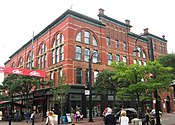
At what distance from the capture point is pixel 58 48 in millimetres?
35125

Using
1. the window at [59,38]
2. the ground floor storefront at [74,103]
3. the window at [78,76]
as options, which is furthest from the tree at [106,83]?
the window at [59,38]

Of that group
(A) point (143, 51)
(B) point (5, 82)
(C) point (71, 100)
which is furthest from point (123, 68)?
(A) point (143, 51)

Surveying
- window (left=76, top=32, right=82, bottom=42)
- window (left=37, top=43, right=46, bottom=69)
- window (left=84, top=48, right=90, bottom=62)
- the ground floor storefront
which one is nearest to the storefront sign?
the ground floor storefront

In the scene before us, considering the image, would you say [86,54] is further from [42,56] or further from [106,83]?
[42,56]

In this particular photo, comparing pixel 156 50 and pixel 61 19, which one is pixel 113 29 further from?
pixel 156 50

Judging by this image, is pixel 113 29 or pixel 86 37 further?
pixel 113 29

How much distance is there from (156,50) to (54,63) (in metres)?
23.8

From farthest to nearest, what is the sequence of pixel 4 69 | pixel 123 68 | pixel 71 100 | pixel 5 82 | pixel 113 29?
pixel 113 29
pixel 5 82
pixel 71 100
pixel 4 69
pixel 123 68

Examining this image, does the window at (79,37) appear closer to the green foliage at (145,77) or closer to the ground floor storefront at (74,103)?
the ground floor storefront at (74,103)

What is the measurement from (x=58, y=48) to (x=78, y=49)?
131 inches

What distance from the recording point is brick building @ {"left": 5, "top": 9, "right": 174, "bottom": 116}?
32.4m

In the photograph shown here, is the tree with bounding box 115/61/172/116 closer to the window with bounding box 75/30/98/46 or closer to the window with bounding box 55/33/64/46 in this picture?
the window with bounding box 75/30/98/46

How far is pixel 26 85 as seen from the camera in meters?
31.8

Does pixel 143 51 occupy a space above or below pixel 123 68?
above
